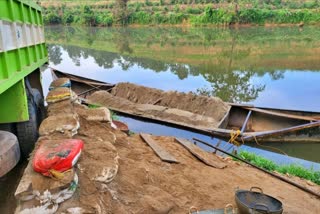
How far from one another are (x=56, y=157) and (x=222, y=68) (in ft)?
50.4

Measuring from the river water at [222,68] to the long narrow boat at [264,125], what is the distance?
235 millimetres

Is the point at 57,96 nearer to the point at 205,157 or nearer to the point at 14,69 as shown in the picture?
the point at 14,69

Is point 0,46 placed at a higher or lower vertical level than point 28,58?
higher

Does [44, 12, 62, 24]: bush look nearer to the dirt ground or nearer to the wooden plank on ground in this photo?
the wooden plank on ground

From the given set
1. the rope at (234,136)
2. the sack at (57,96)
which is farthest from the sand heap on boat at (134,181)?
the rope at (234,136)

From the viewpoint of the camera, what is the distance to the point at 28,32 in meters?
5.29

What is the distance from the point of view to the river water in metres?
9.36

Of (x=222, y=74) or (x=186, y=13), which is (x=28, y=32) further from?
(x=186, y=13)

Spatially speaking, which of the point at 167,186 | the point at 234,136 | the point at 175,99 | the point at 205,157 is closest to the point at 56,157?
the point at 167,186

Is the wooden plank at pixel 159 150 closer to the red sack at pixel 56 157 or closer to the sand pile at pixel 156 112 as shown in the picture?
the red sack at pixel 56 157

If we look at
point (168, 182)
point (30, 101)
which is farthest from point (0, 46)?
point (168, 182)

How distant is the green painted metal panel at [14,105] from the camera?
13.8 feet

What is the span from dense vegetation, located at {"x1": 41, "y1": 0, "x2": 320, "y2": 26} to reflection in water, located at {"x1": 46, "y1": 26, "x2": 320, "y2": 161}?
919 cm

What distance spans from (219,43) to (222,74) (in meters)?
11.8
